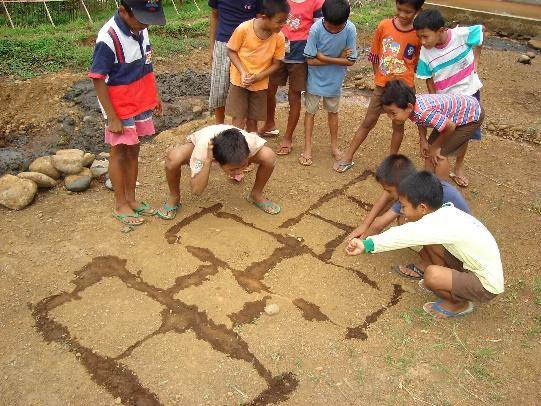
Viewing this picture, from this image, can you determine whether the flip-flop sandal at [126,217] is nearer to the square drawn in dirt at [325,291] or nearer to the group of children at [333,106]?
the group of children at [333,106]

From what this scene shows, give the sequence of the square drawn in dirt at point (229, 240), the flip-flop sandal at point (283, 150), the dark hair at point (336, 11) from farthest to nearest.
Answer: the flip-flop sandal at point (283, 150) < the dark hair at point (336, 11) < the square drawn in dirt at point (229, 240)

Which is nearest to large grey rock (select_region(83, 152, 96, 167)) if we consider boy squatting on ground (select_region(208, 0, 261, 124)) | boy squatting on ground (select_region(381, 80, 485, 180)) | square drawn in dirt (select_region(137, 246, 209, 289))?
boy squatting on ground (select_region(208, 0, 261, 124))

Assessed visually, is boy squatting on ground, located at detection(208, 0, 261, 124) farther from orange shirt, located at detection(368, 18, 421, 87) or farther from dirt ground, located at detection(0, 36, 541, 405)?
orange shirt, located at detection(368, 18, 421, 87)

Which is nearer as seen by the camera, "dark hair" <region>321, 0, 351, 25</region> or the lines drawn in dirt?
the lines drawn in dirt

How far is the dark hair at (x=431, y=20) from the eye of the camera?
358 centimetres

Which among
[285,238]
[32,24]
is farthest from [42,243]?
[32,24]

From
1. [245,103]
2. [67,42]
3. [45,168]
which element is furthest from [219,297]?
[67,42]

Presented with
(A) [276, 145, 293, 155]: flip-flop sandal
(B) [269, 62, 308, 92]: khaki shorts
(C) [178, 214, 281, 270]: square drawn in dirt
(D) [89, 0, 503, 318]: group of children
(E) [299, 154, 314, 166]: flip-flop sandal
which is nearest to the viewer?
(D) [89, 0, 503, 318]: group of children

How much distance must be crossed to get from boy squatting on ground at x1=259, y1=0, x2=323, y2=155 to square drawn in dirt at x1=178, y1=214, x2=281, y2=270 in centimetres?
124

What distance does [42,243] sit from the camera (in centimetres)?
348

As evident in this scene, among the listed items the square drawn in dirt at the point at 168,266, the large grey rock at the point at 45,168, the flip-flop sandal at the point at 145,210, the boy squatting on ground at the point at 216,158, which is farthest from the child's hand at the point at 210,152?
the large grey rock at the point at 45,168

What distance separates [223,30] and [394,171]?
208 cm

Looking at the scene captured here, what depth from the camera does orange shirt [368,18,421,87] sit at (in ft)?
13.1

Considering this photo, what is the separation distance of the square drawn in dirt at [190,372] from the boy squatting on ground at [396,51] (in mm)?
2424
